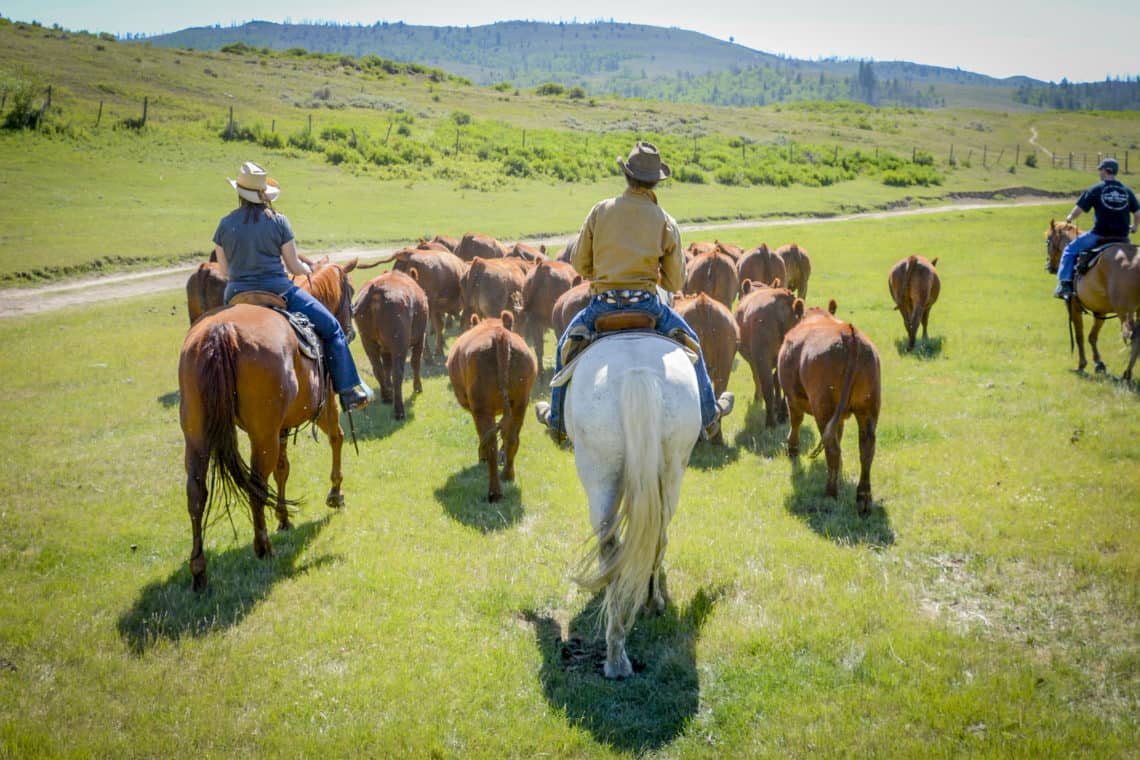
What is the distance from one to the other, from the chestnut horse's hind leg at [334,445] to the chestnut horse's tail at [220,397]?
1.99m

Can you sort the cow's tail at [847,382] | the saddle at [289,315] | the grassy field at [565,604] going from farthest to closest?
the cow's tail at [847,382] < the saddle at [289,315] < the grassy field at [565,604]

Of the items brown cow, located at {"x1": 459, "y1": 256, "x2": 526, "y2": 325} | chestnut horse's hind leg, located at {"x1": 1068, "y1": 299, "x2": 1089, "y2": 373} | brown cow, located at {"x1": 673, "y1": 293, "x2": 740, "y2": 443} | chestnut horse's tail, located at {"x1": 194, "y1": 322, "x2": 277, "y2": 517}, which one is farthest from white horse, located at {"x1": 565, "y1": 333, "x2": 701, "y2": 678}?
chestnut horse's hind leg, located at {"x1": 1068, "y1": 299, "x2": 1089, "y2": 373}

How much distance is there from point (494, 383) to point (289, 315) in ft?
7.18

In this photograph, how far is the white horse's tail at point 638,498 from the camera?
5.12m

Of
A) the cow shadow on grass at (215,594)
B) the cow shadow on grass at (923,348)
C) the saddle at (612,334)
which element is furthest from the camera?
the cow shadow on grass at (923,348)

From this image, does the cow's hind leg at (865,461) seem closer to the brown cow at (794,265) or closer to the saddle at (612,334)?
the saddle at (612,334)

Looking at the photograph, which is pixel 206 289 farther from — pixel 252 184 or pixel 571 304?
pixel 252 184

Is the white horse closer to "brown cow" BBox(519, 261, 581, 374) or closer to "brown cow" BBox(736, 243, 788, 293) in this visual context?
"brown cow" BBox(519, 261, 581, 374)

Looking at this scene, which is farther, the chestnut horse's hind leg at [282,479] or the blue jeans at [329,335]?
the blue jeans at [329,335]

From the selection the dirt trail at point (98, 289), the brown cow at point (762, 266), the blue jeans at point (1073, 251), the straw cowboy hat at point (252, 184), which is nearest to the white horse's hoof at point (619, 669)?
the straw cowboy hat at point (252, 184)

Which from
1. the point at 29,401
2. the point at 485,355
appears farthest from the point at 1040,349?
the point at 29,401

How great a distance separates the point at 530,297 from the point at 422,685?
9.05 m

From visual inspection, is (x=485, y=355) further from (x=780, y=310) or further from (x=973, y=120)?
(x=973, y=120)

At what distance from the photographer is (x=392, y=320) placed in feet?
36.2
